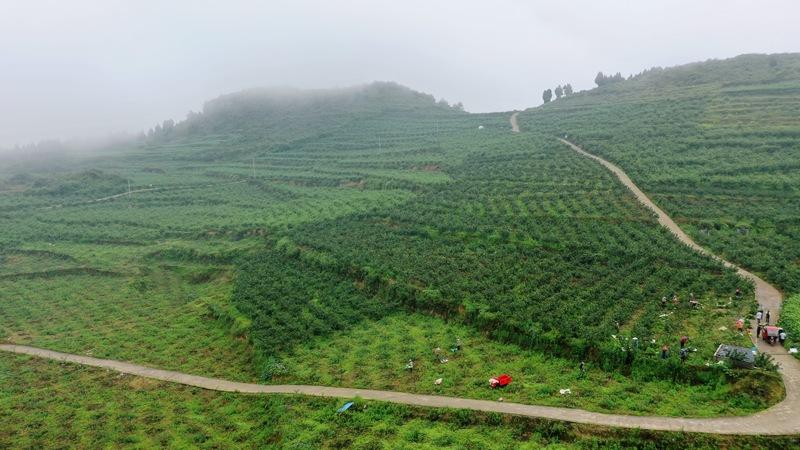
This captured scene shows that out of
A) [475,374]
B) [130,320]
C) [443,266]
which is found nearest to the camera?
[475,374]

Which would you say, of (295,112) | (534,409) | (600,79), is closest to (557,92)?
(600,79)

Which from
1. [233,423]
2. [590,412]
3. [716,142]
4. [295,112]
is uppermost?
[295,112]

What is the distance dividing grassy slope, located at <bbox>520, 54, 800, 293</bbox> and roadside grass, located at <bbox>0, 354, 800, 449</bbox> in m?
22.0

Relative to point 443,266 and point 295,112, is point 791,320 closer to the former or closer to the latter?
point 443,266

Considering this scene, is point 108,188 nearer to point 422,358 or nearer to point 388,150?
point 388,150

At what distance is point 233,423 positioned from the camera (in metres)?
31.0

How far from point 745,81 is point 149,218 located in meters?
115

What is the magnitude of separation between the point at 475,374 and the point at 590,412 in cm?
747

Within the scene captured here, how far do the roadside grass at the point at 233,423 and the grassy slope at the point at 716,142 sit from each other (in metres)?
22.0

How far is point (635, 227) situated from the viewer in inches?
1973

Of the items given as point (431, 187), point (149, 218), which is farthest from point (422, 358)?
point (149, 218)

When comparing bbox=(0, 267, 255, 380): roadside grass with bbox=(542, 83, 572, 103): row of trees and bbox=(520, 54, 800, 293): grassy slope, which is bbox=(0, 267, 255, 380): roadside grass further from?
bbox=(542, 83, 572, 103): row of trees

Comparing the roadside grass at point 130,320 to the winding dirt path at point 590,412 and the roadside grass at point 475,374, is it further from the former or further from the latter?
the roadside grass at point 475,374

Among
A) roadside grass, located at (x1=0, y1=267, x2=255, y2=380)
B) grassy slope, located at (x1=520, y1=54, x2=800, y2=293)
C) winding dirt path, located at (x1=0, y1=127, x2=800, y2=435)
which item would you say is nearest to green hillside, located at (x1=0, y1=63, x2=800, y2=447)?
roadside grass, located at (x1=0, y1=267, x2=255, y2=380)
